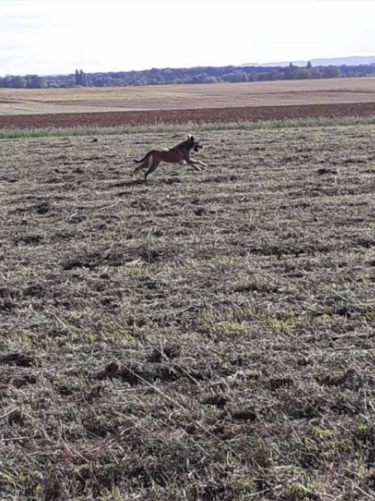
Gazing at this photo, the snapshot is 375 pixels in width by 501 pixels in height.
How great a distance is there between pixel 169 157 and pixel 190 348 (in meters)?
10.0

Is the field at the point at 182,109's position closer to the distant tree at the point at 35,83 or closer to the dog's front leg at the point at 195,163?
the dog's front leg at the point at 195,163

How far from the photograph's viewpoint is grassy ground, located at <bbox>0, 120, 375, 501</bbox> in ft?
14.3

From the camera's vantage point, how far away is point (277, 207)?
11.7 metres

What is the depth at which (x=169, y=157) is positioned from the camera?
15.7 meters

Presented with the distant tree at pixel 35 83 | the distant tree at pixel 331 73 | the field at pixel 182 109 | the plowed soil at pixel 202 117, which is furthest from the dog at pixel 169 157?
the distant tree at pixel 35 83

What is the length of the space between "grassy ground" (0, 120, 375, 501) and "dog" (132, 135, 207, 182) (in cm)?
260

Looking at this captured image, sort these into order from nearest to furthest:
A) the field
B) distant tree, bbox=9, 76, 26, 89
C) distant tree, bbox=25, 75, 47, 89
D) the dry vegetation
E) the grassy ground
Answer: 1. the grassy ground
2. the field
3. the dry vegetation
4. distant tree, bbox=9, 76, 26, 89
5. distant tree, bbox=25, 75, 47, 89

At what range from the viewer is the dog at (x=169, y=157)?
15297 mm

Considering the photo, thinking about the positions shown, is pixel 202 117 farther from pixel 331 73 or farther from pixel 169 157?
pixel 331 73

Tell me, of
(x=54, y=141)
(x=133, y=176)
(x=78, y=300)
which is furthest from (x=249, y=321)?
(x=54, y=141)

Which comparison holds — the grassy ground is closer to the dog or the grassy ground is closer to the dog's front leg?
the dog


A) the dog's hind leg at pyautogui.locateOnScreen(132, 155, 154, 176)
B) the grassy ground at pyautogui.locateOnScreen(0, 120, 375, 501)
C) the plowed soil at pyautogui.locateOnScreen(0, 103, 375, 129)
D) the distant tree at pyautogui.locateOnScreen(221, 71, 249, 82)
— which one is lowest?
the grassy ground at pyautogui.locateOnScreen(0, 120, 375, 501)

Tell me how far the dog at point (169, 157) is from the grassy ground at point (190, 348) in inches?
102

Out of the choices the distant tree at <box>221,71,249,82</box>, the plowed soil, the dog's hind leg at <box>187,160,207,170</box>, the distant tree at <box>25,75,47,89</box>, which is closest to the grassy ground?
the dog's hind leg at <box>187,160,207,170</box>
